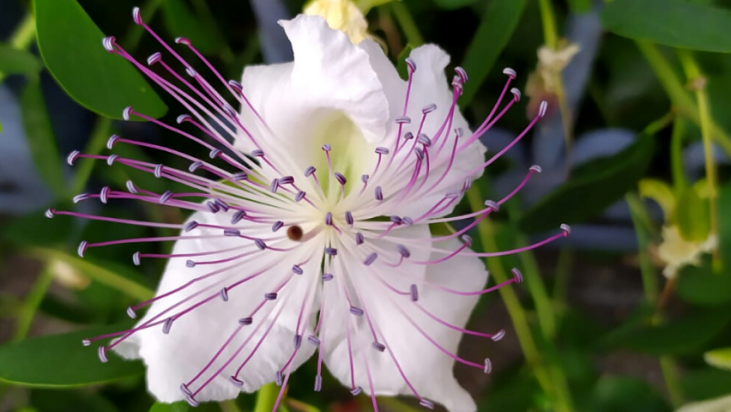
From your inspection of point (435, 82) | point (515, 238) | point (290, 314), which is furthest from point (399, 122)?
point (515, 238)

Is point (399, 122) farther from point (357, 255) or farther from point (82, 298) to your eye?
point (82, 298)

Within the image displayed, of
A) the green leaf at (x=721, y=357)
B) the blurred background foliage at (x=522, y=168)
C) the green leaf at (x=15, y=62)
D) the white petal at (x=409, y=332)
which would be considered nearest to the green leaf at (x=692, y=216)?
the blurred background foliage at (x=522, y=168)

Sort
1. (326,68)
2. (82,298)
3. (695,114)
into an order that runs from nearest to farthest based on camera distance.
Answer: (326,68), (695,114), (82,298)

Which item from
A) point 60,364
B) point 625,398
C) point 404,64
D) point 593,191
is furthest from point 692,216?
point 60,364

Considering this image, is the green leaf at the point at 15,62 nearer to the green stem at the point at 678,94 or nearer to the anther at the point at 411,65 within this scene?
the anther at the point at 411,65

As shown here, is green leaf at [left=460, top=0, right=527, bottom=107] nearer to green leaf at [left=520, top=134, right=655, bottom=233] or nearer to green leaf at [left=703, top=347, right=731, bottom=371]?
green leaf at [left=520, top=134, right=655, bottom=233]
